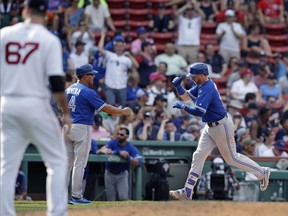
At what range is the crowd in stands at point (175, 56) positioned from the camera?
1858 centimetres

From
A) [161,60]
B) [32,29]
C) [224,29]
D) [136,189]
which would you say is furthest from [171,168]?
[32,29]

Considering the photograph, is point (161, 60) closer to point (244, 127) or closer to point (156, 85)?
point (156, 85)

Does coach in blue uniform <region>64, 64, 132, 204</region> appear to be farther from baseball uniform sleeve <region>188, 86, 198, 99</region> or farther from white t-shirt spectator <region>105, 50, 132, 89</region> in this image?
white t-shirt spectator <region>105, 50, 132, 89</region>

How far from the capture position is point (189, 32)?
2178 centimetres

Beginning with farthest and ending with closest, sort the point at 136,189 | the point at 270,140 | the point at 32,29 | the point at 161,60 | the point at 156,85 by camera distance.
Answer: the point at 161,60, the point at 156,85, the point at 270,140, the point at 136,189, the point at 32,29

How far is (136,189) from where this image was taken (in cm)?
1727

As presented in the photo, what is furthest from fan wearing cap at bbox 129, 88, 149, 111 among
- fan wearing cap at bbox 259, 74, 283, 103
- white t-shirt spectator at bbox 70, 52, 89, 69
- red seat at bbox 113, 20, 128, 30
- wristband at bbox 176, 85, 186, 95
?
wristband at bbox 176, 85, 186, 95

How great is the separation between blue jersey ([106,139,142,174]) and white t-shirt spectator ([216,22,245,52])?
5.78 meters

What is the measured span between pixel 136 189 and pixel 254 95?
399 centimetres

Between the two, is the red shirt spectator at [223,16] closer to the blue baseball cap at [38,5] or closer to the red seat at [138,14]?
the red seat at [138,14]

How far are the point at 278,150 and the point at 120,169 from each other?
3.39 metres

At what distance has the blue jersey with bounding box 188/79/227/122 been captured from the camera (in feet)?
42.6

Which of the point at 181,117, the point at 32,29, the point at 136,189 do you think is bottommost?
the point at 136,189

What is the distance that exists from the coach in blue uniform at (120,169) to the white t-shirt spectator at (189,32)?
5347 millimetres
